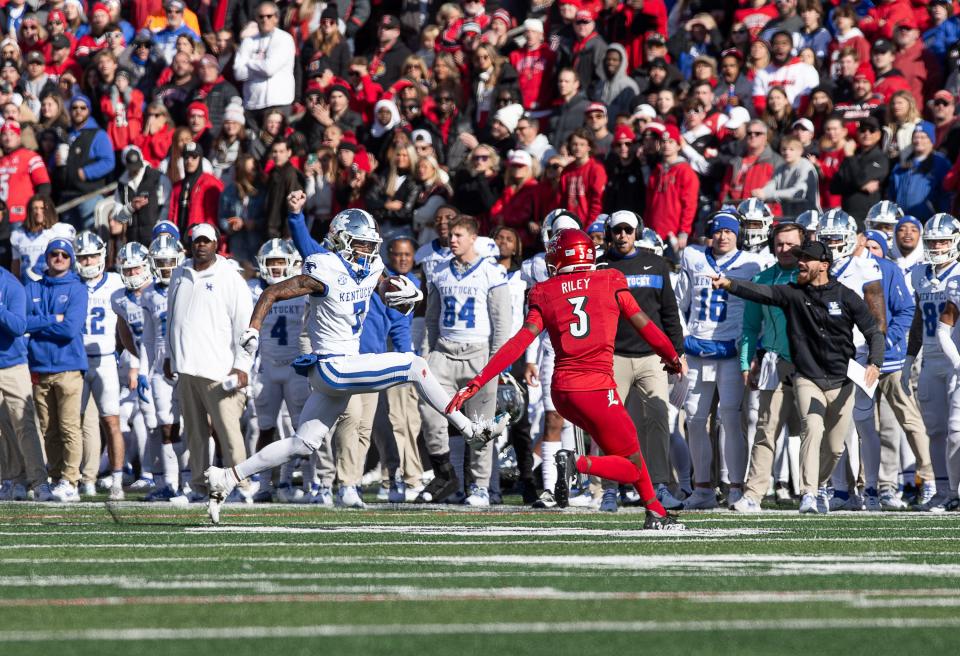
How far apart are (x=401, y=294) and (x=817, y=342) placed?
9.67 ft

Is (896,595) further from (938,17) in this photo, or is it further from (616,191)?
(938,17)

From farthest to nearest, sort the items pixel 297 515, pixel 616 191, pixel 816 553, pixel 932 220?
pixel 616 191, pixel 932 220, pixel 297 515, pixel 816 553

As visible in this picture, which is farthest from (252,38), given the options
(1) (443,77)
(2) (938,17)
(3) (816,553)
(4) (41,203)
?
(3) (816,553)

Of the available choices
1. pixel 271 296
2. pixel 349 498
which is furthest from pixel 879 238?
pixel 271 296

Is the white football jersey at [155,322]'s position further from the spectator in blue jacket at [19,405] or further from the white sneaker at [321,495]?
the white sneaker at [321,495]

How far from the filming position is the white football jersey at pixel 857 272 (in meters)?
12.7

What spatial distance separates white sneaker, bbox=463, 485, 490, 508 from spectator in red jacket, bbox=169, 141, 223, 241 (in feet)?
18.9

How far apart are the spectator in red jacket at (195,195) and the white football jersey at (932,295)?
298 inches

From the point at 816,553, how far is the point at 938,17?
998 cm

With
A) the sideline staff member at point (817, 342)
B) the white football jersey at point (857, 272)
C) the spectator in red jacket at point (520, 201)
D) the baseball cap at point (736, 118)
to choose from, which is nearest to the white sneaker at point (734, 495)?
the sideline staff member at point (817, 342)

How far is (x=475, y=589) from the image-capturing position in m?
6.45

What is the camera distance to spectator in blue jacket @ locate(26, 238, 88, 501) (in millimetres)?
13438

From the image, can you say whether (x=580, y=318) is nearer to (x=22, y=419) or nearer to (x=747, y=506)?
(x=747, y=506)

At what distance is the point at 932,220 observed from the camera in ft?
41.8
